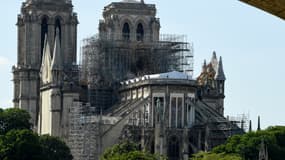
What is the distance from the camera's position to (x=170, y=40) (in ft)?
477

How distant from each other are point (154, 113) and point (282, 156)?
15.5 metres

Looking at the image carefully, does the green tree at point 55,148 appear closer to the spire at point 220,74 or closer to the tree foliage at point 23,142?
the tree foliage at point 23,142

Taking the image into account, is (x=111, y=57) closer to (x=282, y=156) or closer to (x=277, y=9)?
(x=282, y=156)

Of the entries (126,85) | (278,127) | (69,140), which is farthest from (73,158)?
(278,127)

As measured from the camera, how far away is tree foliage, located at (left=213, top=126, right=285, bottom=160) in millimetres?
117938

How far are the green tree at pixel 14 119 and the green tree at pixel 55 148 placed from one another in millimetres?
4972

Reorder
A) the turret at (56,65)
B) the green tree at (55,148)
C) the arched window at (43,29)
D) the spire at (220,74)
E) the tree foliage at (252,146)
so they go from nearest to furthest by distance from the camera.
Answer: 1. the tree foliage at (252,146)
2. the green tree at (55,148)
3. the turret at (56,65)
4. the arched window at (43,29)
5. the spire at (220,74)

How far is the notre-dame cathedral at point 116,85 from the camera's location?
127925 mm

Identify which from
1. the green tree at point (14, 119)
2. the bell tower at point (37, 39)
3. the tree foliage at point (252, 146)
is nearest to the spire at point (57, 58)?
the bell tower at point (37, 39)

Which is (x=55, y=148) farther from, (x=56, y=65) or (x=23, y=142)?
(x=56, y=65)

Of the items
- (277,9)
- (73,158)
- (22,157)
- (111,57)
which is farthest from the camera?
(111,57)

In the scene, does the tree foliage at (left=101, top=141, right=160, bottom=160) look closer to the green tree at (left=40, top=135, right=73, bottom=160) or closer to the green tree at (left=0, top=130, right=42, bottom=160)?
the green tree at (left=0, top=130, right=42, bottom=160)

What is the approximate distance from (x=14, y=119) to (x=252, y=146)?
2544 centimetres

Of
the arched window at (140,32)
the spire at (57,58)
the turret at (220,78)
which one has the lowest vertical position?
the turret at (220,78)
